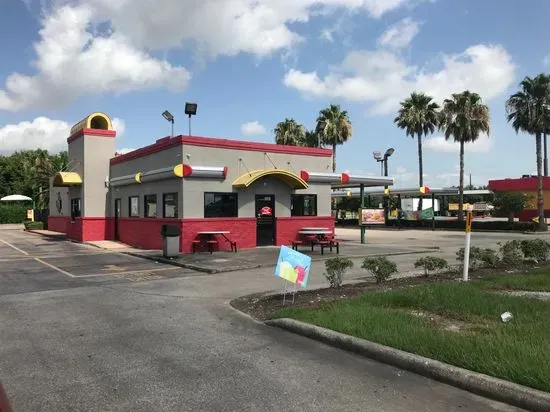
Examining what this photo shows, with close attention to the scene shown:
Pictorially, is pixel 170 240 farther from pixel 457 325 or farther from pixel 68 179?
pixel 68 179

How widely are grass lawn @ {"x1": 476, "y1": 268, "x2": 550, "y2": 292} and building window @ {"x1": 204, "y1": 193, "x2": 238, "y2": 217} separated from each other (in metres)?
11.5

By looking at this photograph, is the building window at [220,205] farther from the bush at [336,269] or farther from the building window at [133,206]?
the bush at [336,269]

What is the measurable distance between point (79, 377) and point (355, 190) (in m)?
43.4

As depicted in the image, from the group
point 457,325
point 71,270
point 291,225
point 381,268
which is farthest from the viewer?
point 291,225

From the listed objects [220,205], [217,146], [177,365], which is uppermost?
[217,146]

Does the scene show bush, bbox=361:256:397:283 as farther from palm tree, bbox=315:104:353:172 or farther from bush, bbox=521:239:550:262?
palm tree, bbox=315:104:353:172

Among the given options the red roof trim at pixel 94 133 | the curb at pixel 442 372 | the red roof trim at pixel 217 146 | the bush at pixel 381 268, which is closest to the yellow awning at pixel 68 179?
the red roof trim at pixel 94 133

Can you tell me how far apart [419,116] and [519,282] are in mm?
38174

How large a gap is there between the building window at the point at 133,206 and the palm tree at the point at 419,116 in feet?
97.5

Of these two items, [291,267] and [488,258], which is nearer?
[291,267]

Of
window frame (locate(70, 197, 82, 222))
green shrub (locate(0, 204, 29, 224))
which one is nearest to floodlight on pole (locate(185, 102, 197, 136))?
window frame (locate(70, 197, 82, 222))

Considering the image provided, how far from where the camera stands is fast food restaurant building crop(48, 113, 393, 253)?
1942 cm

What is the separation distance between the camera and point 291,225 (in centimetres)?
2197

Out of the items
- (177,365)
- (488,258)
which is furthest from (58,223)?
(177,365)
